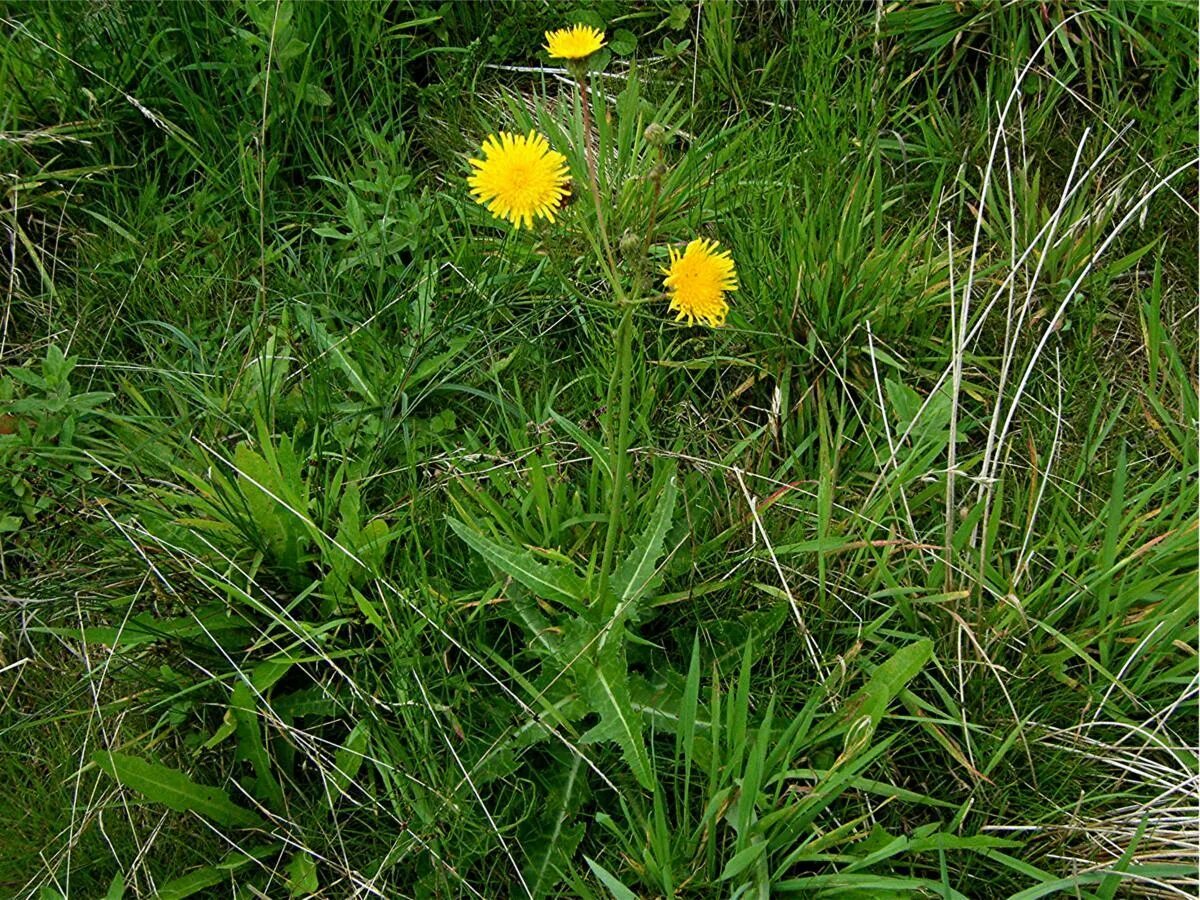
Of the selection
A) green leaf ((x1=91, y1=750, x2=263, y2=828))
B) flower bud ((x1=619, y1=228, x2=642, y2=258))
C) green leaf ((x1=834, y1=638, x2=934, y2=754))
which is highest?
flower bud ((x1=619, y1=228, x2=642, y2=258))

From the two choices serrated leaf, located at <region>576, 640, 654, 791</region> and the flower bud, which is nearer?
the flower bud

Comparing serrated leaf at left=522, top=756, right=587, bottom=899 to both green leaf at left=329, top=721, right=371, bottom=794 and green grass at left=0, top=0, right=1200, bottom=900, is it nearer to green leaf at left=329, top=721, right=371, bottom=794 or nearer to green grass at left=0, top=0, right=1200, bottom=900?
green grass at left=0, top=0, right=1200, bottom=900

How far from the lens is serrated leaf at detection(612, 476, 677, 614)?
1.59 m

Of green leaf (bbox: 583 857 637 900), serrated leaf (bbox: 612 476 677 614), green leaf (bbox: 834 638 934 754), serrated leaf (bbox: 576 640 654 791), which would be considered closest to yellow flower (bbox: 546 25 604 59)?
serrated leaf (bbox: 612 476 677 614)

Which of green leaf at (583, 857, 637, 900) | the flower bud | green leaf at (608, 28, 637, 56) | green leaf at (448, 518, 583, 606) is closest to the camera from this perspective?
the flower bud

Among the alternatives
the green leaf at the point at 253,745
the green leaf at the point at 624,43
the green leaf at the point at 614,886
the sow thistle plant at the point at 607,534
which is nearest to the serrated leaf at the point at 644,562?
the sow thistle plant at the point at 607,534

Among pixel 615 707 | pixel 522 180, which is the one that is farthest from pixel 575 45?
pixel 615 707

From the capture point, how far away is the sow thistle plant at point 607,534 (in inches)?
54.4

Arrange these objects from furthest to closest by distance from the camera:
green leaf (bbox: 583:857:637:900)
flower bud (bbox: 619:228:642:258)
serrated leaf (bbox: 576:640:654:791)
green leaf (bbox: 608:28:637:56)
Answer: green leaf (bbox: 608:28:637:56)
serrated leaf (bbox: 576:640:654:791)
green leaf (bbox: 583:857:637:900)
flower bud (bbox: 619:228:642:258)

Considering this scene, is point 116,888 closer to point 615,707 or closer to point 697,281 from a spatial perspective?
point 615,707

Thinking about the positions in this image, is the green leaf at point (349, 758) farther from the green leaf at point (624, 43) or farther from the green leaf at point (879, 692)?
the green leaf at point (624, 43)

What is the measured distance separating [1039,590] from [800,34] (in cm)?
132

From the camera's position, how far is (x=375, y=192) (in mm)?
2303

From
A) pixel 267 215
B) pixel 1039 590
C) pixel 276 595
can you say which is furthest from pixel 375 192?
pixel 1039 590
